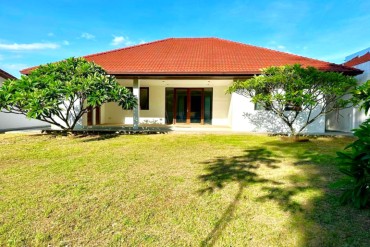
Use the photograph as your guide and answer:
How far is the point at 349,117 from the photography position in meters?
12.7

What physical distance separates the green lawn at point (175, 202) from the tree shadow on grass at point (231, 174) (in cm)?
2

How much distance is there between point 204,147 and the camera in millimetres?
8445

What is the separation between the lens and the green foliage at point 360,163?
10.5 ft

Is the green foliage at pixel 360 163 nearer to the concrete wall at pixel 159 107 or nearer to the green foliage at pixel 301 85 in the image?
the green foliage at pixel 301 85

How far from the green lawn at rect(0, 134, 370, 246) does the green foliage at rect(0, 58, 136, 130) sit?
8.62 feet

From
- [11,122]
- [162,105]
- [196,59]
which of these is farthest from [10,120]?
[196,59]

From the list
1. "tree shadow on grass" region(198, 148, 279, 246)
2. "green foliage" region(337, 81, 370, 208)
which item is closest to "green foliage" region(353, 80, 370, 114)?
"green foliage" region(337, 81, 370, 208)

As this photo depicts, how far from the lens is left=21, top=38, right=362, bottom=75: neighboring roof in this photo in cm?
1249

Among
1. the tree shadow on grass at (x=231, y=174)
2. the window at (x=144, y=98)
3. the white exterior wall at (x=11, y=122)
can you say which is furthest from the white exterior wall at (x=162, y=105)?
the tree shadow on grass at (x=231, y=174)

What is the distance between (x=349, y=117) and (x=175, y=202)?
41.0 ft

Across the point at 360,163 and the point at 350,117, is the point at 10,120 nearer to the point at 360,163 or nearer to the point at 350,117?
the point at 360,163

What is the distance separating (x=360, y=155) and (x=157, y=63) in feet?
39.1

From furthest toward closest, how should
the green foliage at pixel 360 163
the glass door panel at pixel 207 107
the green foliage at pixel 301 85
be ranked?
the glass door panel at pixel 207 107 < the green foliage at pixel 301 85 < the green foliage at pixel 360 163

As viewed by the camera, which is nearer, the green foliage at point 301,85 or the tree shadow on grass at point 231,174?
the tree shadow on grass at point 231,174
